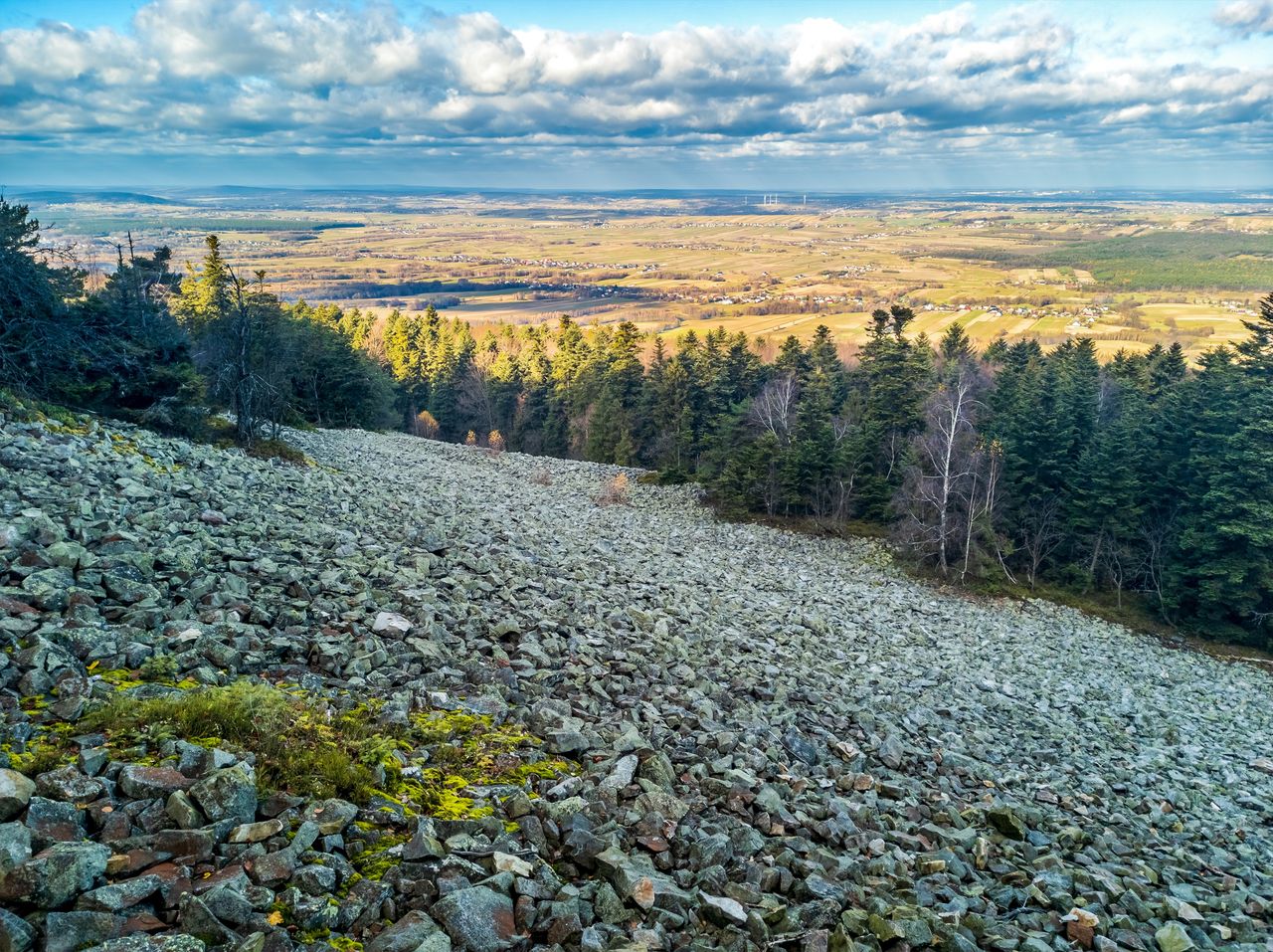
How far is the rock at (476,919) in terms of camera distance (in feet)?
14.8

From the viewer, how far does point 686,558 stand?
26.5 m

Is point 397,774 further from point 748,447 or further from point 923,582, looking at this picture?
point 748,447

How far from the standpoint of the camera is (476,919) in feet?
15.2

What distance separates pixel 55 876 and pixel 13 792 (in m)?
0.89

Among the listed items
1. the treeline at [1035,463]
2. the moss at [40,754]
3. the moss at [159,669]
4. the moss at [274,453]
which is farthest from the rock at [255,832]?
the treeline at [1035,463]

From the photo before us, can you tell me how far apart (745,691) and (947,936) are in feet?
21.3

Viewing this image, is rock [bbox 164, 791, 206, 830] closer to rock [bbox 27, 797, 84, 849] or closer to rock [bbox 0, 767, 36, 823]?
rock [bbox 27, 797, 84, 849]

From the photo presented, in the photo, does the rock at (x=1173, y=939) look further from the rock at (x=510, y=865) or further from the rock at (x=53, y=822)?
the rock at (x=53, y=822)

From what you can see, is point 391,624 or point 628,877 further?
point 391,624

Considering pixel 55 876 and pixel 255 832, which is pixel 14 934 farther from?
pixel 255 832

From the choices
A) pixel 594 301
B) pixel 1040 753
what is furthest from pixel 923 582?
pixel 594 301

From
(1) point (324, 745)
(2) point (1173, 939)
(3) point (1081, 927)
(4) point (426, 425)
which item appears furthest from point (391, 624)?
(4) point (426, 425)

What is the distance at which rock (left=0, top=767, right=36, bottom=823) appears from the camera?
4422 millimetres

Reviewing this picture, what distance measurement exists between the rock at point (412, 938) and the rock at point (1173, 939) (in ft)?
23.1
